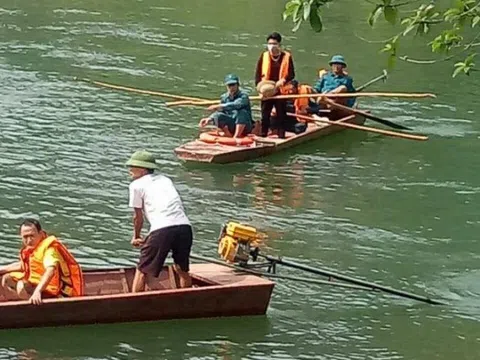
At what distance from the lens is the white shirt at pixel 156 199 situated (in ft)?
35.5

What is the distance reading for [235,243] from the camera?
1141 cm

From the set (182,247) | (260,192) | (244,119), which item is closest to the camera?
(182,247)

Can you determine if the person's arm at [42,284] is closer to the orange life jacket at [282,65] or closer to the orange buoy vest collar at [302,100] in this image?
the orange life jacket at [282,65]

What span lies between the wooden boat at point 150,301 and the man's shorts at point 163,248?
0.23m

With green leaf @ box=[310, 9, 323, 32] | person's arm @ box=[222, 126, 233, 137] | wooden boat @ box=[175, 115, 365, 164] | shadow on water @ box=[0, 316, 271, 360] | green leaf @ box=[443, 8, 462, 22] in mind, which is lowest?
shadow on water @ box=[0, 316, 271, 360]

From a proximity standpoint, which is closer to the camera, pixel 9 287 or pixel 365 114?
pixel 9 287

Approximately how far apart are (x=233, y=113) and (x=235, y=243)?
626cm

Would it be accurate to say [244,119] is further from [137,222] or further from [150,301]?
[150,301]

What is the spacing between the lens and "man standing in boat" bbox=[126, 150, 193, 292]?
1081 cm

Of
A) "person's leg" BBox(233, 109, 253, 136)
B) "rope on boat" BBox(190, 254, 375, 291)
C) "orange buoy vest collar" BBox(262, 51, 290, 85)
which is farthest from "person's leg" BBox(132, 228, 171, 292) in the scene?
"orange buoy vest collar" BBox(262, 51, 290, 85)

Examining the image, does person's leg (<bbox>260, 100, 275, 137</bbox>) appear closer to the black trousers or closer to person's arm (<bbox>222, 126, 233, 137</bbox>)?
the black trousers

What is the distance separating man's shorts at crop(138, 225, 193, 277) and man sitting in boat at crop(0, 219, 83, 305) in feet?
1.98

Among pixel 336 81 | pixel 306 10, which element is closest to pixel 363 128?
pixel 336 81

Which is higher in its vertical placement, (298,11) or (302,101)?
(298,11)
